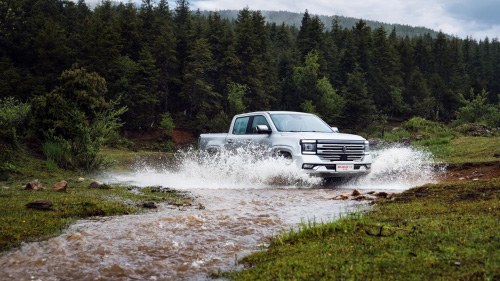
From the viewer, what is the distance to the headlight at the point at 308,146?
11.9 metres

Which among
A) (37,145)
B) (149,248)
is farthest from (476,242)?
(37,145)

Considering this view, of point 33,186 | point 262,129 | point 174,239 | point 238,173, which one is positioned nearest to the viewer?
point 174,239

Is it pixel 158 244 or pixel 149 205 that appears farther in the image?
pixel 149 205

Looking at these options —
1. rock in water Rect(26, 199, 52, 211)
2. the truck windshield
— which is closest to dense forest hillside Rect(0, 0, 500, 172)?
the truck windshield

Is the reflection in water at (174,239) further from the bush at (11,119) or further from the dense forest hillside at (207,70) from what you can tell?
the dense forest hillside at (207,70)

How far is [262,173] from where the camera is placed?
12.4m

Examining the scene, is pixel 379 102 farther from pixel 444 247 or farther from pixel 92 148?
pixel 444 247

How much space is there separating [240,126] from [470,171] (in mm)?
7454

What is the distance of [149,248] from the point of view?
517cm

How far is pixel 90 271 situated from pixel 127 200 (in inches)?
166

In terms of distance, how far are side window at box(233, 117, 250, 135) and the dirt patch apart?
→ 6.15 meters

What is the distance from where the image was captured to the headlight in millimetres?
11906

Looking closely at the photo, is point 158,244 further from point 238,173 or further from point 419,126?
point 419,126

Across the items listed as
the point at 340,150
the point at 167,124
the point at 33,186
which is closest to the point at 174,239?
the point at 33,186
